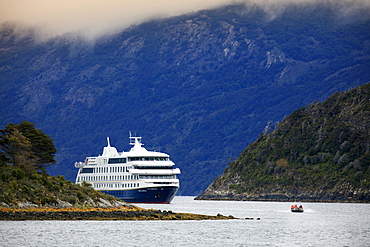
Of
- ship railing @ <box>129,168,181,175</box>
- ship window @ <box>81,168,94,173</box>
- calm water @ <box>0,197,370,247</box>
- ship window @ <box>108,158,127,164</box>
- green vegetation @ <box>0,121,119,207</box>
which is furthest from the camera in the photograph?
ship window @ <box>81,168,94,173</box>

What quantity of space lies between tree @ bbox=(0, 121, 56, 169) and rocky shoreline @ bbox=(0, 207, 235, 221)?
38.5ft

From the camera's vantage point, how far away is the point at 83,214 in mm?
97000

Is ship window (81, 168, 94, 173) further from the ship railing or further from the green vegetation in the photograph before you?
the green vegetation

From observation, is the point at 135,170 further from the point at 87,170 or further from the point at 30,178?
the point at 30,178

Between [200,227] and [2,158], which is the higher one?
[2,158]

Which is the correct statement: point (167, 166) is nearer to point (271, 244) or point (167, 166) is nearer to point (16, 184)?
point (16, 184)

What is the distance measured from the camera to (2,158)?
109 metres

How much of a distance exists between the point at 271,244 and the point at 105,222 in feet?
80.4

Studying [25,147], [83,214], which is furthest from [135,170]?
[83,214]

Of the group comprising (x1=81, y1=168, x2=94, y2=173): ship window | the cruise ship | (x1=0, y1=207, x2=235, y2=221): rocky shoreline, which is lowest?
(x1=0, y1=207, x2=235, y2=221): rocky shoreline

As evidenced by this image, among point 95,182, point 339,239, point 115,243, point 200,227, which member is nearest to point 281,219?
point 200,227

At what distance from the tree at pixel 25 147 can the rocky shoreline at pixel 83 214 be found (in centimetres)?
1174

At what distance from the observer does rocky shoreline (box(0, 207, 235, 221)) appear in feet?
296

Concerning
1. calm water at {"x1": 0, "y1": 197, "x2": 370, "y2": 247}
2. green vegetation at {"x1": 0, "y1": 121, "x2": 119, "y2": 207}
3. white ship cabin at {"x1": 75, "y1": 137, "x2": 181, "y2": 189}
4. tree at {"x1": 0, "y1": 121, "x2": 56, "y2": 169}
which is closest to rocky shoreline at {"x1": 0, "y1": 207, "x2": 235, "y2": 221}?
green vegetation at {"x1": 0, "y1": 121, "x2": 119, "y2": 207}
